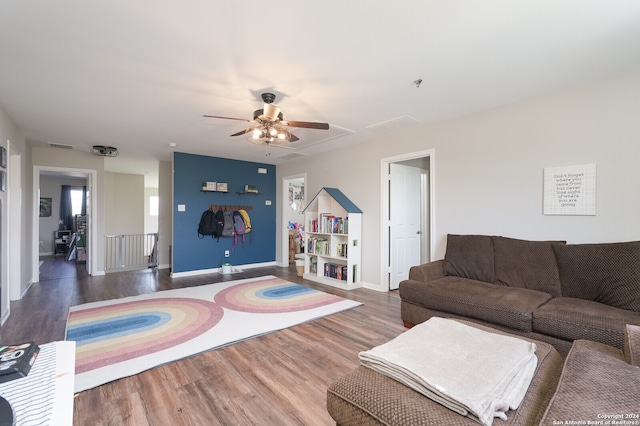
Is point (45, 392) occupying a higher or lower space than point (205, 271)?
higher

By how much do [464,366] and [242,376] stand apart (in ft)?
5.55

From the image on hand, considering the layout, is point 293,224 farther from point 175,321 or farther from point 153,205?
point 153,205

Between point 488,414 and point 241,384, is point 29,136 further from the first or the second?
point 488,414

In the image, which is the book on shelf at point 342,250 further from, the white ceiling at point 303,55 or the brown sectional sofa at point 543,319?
the white ceiling at point 303,55

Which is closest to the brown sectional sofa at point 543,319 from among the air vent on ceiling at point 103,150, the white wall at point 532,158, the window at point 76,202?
the white wall at point 532,158

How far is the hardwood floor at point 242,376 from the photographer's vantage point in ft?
5.75

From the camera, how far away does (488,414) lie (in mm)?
912

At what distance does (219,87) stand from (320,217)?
3128 millimetres

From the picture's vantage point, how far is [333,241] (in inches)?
202

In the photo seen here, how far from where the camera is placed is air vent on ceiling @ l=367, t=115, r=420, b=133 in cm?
375

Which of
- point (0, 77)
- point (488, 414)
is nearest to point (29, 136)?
point (0, 77)

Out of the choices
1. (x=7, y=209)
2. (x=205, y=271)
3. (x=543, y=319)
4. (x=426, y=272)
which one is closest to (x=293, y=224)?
(x=205, y=271)

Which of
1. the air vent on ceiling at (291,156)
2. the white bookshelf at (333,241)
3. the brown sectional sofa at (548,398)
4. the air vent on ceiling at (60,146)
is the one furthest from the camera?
the air vent on ceiling at (291,156)

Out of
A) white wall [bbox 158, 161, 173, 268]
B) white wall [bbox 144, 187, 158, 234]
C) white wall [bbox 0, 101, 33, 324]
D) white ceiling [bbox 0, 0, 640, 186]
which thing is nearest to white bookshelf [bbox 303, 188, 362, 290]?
white ceiling [bbox 0, 0, 640, 186]
